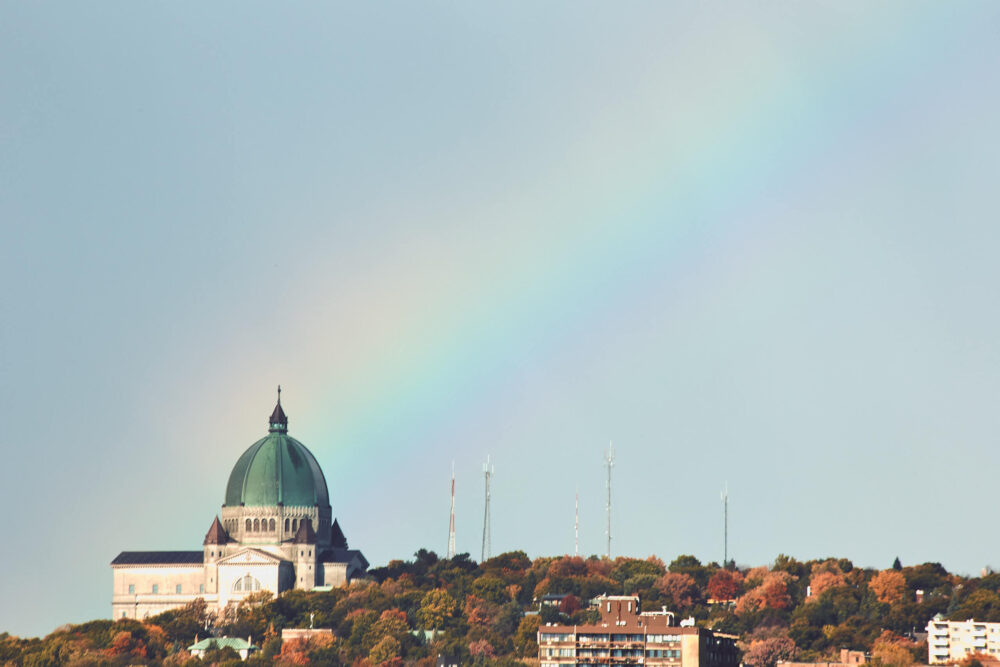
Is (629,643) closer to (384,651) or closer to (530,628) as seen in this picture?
(530,628)

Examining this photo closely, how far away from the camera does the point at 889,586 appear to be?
642 ft

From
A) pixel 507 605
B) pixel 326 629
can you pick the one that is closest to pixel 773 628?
pixel 507 605

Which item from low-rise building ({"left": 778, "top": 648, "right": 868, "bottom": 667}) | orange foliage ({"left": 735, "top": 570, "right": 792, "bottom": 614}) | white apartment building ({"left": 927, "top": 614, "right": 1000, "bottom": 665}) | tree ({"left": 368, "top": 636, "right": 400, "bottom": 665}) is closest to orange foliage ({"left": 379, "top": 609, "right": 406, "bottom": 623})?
tree ({"left": 368, "top": 636, "right": 400, "bottom": 665})

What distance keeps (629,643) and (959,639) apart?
107 ft

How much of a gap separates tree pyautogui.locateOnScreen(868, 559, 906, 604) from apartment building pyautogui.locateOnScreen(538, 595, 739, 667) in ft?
112

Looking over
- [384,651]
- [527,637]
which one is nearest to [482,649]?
[527,637]

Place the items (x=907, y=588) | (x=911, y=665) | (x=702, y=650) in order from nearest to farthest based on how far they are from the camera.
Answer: (x=702, y=650), (x=911, y=665), (x=907, y=588)

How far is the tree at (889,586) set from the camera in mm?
194250

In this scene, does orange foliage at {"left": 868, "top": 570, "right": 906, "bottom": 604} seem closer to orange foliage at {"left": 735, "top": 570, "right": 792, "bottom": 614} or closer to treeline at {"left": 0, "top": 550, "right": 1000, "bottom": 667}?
treeline at {"left": 0, "top": 550, "right": 1000, "bottom": 667}

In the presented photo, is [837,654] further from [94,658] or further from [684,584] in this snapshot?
[94,658]

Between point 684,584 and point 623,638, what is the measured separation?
133ft

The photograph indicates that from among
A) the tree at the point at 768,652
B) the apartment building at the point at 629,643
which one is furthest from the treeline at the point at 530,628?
the apartment building at the point at 629,643

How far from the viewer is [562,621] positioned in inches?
7436

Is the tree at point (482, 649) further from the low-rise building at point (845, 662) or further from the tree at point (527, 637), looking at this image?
the low-rise building at point (845, 662)
